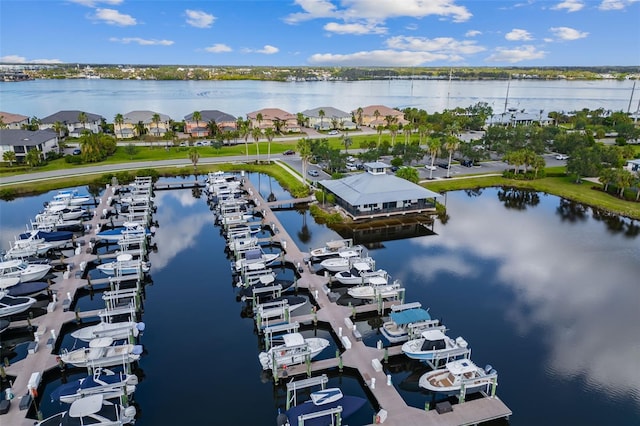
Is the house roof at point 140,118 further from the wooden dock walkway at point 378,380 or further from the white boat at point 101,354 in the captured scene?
the white boat at point 101,354

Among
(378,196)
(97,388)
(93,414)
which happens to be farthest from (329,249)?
(93,414)

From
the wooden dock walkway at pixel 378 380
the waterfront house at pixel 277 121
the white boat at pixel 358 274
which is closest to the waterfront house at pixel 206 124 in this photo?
the waterfront house at pixel 277 121

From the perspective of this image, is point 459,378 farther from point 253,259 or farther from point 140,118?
point 140,118

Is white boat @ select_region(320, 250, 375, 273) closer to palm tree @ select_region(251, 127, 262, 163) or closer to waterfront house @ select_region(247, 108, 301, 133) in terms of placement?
palm tree @ select_region(251, 127, 262, 163)

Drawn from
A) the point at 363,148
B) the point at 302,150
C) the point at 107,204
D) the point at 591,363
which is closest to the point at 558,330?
the point at 591,363

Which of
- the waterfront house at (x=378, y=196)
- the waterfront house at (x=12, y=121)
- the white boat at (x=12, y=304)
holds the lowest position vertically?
the white boat at (x=12, y=304)
